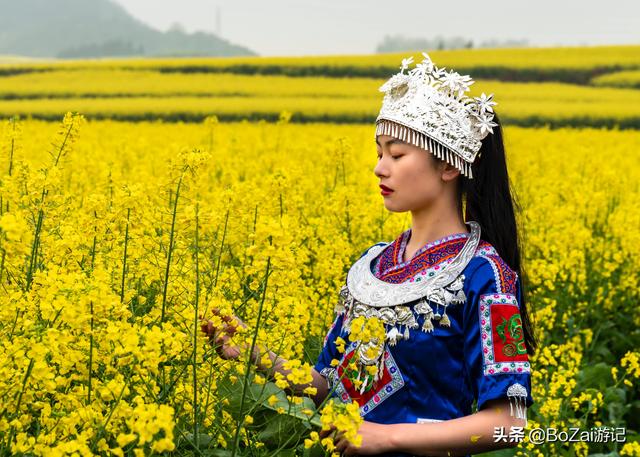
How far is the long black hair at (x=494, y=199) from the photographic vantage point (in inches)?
93.7

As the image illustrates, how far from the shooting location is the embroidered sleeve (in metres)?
2.10

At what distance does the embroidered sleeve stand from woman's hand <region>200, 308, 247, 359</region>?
0.57 meters

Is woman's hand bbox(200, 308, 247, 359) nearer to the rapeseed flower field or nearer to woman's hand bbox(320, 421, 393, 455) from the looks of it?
the rapeseed flower field

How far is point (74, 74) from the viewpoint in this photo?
33.4 metres

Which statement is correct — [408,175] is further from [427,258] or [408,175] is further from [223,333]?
[223,333]

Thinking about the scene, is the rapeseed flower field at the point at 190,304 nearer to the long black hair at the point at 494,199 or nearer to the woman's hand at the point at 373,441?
the woman's hand at the point at 373,441

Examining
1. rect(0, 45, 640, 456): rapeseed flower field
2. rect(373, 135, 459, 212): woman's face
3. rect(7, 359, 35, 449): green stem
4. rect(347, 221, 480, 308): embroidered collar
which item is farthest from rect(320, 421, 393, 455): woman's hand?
rect(7, 359, 35, 449): green stem

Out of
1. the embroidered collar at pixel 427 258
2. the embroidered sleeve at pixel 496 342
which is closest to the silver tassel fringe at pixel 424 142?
the embroidered collar at pixel 427 258

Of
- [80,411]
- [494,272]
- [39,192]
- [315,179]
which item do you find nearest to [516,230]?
[494,272]

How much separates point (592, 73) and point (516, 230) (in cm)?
3054

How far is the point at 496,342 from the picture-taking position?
6.93 ft

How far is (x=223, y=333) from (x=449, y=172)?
72 centimetres

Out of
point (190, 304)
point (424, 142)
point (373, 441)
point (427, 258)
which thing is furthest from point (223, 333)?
point (424, 142)

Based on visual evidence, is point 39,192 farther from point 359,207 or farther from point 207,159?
point 359,207
